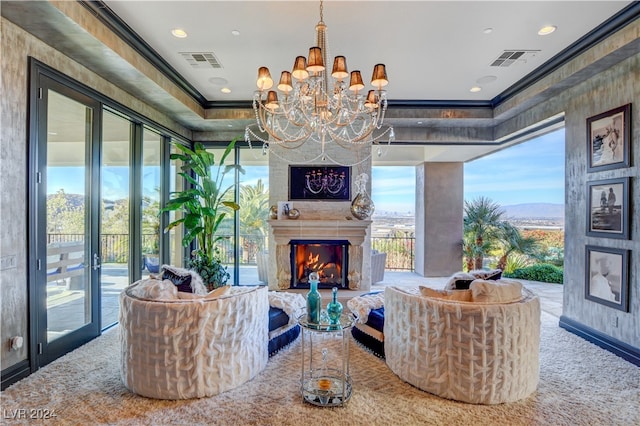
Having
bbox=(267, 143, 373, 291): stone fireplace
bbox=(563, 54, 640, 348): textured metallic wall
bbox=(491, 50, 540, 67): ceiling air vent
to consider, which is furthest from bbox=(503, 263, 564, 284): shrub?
bbox=(491, 50, 540, 67): ceiling air vent

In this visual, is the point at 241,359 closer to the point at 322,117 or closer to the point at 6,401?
the point at 6,401

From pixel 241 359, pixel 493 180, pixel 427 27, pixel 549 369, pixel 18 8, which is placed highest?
pixel 427 27

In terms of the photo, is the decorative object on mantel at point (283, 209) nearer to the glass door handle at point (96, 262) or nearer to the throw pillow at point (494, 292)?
the glass door handle at point (96, 262)

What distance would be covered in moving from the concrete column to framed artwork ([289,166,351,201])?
3.06 m

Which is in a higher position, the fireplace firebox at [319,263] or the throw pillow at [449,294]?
the throw pillow at [449,294]

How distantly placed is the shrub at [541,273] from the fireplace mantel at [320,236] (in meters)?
4.50

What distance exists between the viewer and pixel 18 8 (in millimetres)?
2535

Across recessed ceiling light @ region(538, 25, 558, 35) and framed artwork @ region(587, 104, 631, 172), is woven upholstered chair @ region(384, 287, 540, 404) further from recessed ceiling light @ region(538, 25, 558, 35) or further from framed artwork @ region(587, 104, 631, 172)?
recessed ceiling light @ region(538, 25, 558, 35)

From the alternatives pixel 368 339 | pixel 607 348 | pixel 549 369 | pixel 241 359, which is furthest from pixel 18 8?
pixel 607 348

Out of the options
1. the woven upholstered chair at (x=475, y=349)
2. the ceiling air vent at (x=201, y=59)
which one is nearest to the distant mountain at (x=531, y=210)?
the woven upholstered chair at (x=475, y=349)

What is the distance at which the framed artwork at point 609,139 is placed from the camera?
11.5 ft

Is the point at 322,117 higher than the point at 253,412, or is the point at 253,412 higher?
the point at 322,117

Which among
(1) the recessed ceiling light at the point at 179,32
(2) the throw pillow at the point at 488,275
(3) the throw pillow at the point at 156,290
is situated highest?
(1) the recessed ceiling light at the point at 179,32

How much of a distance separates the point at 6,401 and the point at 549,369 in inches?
185
